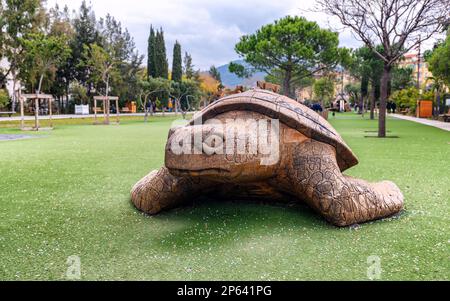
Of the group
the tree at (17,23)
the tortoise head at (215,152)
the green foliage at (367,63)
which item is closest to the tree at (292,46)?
the green foliage at (367,63)

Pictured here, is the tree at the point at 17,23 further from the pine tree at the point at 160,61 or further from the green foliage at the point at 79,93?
the pine tree at the point at 160,61

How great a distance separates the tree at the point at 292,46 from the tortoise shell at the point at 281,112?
22.5 meters

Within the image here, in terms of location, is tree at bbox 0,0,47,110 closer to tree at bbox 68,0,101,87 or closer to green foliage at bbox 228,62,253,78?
tree at bbox 68,0,101,87

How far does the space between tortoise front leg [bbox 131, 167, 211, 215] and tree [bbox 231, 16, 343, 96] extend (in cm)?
2285

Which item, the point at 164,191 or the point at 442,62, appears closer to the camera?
the point at 164,191

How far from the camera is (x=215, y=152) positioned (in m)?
2.94

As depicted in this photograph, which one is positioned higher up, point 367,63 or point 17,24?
point 17,24

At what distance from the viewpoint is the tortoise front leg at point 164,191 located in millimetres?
3604

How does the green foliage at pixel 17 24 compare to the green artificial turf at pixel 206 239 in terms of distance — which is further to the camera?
the green foliage at pixel 17 24

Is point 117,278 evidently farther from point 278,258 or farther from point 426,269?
point 426,269

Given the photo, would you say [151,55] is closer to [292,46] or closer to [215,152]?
[292,46]

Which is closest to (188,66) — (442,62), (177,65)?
(177,65)

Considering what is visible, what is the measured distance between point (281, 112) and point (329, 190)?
759 mm

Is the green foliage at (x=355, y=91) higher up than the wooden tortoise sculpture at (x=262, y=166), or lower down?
higher up
